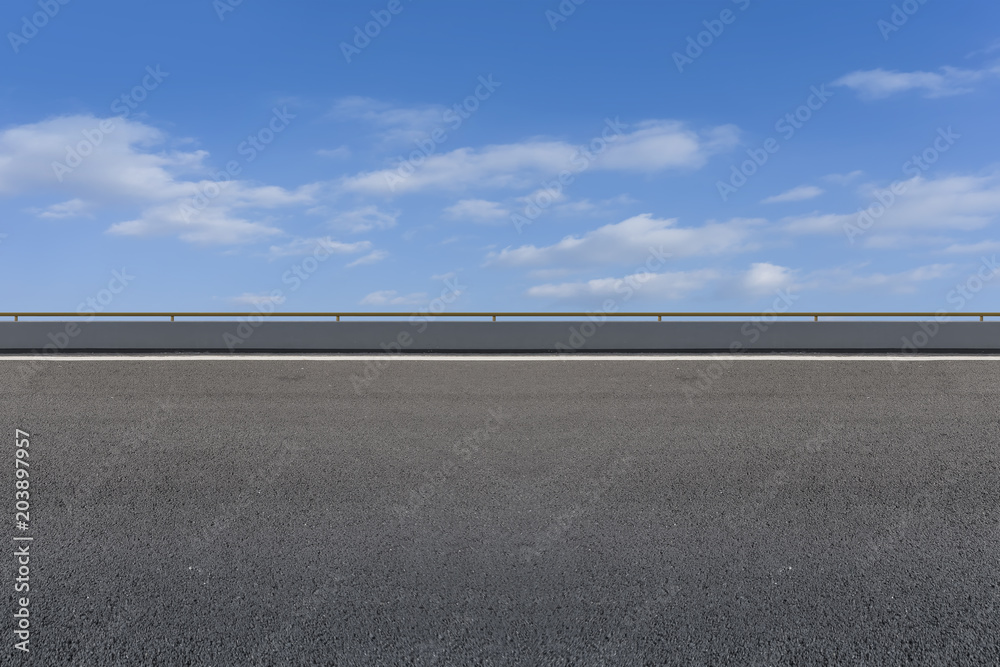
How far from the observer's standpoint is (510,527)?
4766 millimetres

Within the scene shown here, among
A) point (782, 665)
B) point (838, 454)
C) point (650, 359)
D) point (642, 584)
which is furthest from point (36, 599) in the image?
point (650, 359)

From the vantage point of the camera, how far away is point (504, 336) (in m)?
12.6

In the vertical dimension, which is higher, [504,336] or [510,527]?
[504,336]

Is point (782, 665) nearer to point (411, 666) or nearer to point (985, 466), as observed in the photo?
point (411, 666)

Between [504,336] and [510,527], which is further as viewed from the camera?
[504,336]

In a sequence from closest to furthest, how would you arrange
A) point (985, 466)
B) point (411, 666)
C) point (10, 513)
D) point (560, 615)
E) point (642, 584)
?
point (411, 666) < point (560, 615) < point (642, 584) < point (10, 513) < point (985, 466)

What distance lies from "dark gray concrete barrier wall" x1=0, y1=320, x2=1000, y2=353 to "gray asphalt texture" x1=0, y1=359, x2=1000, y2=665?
381 cm

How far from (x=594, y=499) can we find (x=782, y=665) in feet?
6.92

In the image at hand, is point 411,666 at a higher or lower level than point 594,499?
lower

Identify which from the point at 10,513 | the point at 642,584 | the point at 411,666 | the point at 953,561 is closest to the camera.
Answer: the point at 411,666

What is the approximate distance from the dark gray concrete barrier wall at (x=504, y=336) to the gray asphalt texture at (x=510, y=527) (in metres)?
3.81

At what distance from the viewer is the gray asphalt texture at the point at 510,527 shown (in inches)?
138

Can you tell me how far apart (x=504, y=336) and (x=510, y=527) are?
26.1 ft

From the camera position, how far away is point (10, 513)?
5141mm
